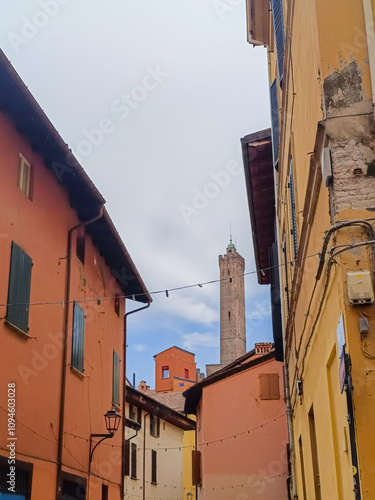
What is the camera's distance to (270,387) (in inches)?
878

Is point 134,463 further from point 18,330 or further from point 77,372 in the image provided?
point 18,330

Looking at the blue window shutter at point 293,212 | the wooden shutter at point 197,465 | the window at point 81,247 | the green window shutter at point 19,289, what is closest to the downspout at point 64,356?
the window at point 81,247

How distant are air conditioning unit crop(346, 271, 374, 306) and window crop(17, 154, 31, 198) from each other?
6.45 meters

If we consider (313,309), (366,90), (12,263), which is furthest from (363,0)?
(12,263)

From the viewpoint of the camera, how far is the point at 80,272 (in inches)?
507

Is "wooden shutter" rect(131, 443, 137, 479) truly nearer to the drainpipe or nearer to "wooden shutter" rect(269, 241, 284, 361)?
"wooden shutter" rect(269, 241, 284, 361)

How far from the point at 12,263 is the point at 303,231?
4.30 meters

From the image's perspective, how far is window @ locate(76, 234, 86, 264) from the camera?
522 inches

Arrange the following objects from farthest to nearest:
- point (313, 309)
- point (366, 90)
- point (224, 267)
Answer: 1. point (224, 267)
2. point (313, 309)
3. point (366, 90)

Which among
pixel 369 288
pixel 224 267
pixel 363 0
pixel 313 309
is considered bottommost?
pixel 369 288

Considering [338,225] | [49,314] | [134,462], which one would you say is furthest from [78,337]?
[134,462]

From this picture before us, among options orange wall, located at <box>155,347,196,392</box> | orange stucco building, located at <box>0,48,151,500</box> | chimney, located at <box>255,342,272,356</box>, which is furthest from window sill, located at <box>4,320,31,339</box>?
orange wall, located at <box>155,347,196,392</box>

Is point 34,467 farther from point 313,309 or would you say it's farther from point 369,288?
point 369,288

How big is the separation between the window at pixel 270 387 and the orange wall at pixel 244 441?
0.48 ft
